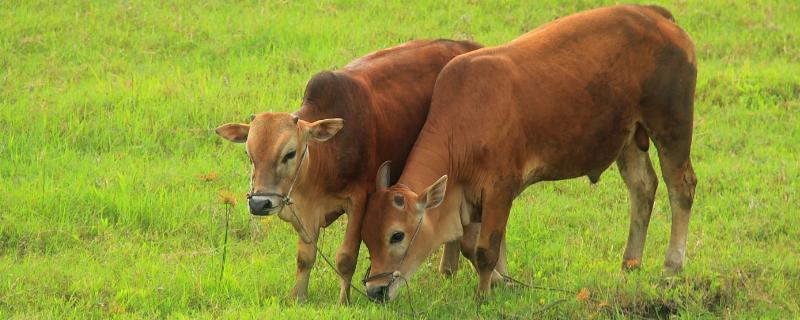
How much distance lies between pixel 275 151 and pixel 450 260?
2.11m

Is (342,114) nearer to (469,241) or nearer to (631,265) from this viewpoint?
(469,241)

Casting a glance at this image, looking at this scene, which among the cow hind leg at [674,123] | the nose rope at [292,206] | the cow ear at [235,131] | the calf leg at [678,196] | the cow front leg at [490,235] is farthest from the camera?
the calf leg at [678,196]

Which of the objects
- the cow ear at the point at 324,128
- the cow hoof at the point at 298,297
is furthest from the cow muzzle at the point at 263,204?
the cow hoof at the point at 298,297

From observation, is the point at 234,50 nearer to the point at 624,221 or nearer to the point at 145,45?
the point at 145,45

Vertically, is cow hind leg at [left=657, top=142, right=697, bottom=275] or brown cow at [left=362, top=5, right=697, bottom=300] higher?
brown cow at [left=362, top=5, right=697, bottom=300]

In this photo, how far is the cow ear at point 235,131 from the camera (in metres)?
8.77

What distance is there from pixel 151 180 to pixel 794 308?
4971 millimetres

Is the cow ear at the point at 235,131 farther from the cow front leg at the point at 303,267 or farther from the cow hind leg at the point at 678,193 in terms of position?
the cow hind leg at the point at 678,193

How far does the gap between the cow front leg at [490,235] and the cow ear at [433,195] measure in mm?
460

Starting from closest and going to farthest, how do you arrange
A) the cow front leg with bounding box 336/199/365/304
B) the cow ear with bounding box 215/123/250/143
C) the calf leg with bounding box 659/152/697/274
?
the cow ear with bounding box 215/123/250/143 < the cow front leg with bounding box 336/199/365/304 < the calf leg with bounding box 659/152/697/274

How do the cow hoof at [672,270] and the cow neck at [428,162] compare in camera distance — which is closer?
the cow neck at [428,162]

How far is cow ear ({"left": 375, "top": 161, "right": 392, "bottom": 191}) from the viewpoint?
8.97 m

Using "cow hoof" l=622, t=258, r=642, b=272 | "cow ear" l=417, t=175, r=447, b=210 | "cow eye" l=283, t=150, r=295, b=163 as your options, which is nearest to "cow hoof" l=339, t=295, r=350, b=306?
"cow ear" l=417, t=175, r=447, b=210

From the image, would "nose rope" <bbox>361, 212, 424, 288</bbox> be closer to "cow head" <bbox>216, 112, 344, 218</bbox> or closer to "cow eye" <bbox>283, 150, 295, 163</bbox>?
"cow head" <bbox>216, 112, 344, 218</bbox>
